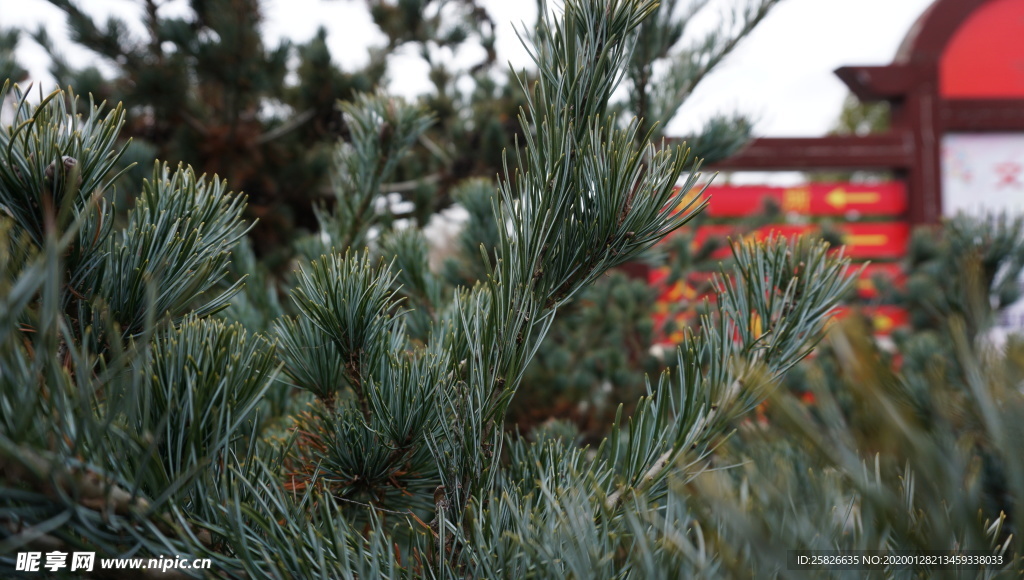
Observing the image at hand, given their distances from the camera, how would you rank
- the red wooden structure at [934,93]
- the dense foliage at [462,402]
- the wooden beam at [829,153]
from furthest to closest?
1. the red wooden structure at [934,93]
2. the wooden beam at [829,153]
3. the dense foliage at [462,402]

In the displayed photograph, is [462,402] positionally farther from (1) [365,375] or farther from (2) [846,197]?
(2) [846,197]

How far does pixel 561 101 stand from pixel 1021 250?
1.24 meters

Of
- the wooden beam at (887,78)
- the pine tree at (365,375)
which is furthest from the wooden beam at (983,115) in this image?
the pine tree at (365,375)

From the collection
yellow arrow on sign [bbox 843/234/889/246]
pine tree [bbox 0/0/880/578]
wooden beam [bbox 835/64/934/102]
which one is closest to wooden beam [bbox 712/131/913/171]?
wooden beam [bbox 835/64/934/102]

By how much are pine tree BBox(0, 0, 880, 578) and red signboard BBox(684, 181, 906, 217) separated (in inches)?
130

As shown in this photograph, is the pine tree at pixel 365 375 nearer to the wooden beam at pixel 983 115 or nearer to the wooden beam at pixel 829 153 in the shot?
the wooden beam at pixel 829 153

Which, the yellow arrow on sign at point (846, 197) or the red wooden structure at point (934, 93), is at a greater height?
the red wooden structure at point (934, 93)

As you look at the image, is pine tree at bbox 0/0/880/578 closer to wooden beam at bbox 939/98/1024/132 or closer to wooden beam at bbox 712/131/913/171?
wooden beam at bbox 712/131/913/171

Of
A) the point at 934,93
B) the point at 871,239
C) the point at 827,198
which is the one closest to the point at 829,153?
the point at 827,198

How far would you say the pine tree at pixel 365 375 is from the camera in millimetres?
303

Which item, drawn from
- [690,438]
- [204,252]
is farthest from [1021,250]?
[204,252]

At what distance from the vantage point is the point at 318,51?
154 centimetres

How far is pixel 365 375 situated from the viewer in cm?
45

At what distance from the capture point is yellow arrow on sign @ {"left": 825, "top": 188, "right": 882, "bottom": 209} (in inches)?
146
